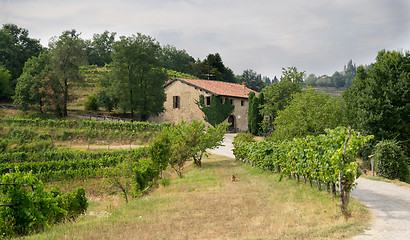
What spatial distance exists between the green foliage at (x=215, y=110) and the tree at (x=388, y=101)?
1819 cm

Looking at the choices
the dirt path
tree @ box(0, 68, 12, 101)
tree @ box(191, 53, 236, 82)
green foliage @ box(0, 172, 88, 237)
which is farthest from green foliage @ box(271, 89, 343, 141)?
tree @ box(0, 68, 12, 101)

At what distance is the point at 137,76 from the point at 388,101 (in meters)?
30.2

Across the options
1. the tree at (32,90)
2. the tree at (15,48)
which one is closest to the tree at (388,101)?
the tree at (32,90)

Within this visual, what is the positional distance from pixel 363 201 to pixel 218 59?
212 ft

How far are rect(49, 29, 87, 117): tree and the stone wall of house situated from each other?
1434cm

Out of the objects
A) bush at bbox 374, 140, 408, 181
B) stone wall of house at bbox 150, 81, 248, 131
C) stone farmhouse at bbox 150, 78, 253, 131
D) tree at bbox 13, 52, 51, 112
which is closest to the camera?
bush at bbox 374, 140, 408, 181

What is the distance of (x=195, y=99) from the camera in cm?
4216

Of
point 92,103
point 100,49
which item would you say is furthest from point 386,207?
point 100,49

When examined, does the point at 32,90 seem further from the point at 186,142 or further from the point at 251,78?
the point at 251,78

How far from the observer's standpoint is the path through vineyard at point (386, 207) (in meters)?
6.97

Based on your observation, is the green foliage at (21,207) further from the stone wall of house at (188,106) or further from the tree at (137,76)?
the stone wall of house at (188,106)

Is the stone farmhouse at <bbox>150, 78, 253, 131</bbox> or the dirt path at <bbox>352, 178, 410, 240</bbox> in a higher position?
the stone farmhouse at <bbox>150, 78, 253, 131</bbox>

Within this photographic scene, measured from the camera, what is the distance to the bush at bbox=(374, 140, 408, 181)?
1545 centimetres

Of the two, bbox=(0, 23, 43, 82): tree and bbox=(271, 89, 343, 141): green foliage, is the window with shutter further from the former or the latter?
bbox=(0, 23, 43, 82): tree
